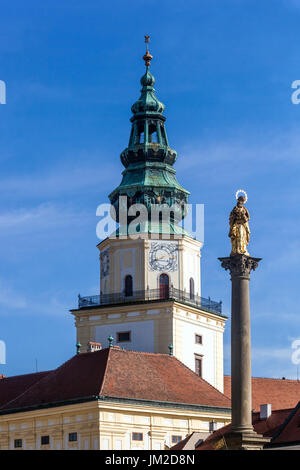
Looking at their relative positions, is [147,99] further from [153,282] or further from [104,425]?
[104,425]

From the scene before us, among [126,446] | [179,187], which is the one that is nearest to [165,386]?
[126,446]

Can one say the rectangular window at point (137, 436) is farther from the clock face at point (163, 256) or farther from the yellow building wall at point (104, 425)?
the clock face at point (163, 256)

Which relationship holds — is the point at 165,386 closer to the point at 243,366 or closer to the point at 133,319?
the point at 133,319

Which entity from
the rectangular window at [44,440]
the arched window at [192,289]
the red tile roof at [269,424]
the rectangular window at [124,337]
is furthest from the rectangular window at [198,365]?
the rectangular window at [44,440]

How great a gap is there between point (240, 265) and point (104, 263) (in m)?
32.8

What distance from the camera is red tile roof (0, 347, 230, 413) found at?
212 ft

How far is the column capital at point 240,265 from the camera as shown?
1865 inches

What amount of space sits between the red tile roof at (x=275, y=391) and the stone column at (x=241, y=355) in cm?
3205

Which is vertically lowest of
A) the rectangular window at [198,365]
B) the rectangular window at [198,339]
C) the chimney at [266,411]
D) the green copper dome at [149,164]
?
the chimney at [266,411]

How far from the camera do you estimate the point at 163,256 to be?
7700cm

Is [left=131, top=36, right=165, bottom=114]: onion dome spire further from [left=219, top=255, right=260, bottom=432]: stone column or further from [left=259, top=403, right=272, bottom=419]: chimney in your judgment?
[left=219, top=255, right=260, bottom=432]: stone column

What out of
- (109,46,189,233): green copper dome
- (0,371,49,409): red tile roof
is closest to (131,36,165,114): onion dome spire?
(109,46,189,233): green copper dome

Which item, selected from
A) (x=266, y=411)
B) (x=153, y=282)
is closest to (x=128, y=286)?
(x=153, y=282)
